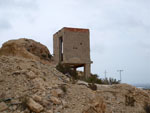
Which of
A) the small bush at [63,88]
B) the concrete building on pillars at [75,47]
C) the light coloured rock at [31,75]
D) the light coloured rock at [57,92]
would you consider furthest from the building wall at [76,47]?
the light coloured rock at [57,92]

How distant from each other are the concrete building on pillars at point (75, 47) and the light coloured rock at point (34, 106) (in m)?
8.96

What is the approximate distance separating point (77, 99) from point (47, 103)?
119cm

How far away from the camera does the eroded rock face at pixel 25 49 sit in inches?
533

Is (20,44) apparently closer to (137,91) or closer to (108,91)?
(108,91)

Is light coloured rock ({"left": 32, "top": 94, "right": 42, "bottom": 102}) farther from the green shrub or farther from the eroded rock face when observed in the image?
the eroded rock face

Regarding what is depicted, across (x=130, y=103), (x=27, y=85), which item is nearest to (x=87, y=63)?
(x=130, y=103)

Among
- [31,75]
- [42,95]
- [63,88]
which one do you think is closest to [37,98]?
[42,95]

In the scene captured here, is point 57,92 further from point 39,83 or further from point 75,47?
point 75,47

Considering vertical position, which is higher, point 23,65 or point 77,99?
point 23,65

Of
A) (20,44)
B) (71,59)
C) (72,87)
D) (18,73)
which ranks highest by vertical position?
(20,44)

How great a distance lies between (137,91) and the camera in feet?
36.1

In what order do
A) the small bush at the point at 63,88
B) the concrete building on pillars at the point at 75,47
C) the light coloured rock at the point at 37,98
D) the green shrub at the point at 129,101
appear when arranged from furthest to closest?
the concrete building on pillars at the point at 75,47, the green shrub at the point at 129,101, the small bush at the point at 63,88, the light coloured rock at the point at 37,98

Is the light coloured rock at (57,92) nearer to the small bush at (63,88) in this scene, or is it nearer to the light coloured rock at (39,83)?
the small bush at (63,88)

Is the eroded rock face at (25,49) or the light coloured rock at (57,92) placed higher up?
the eroded rock face at (25,49)
